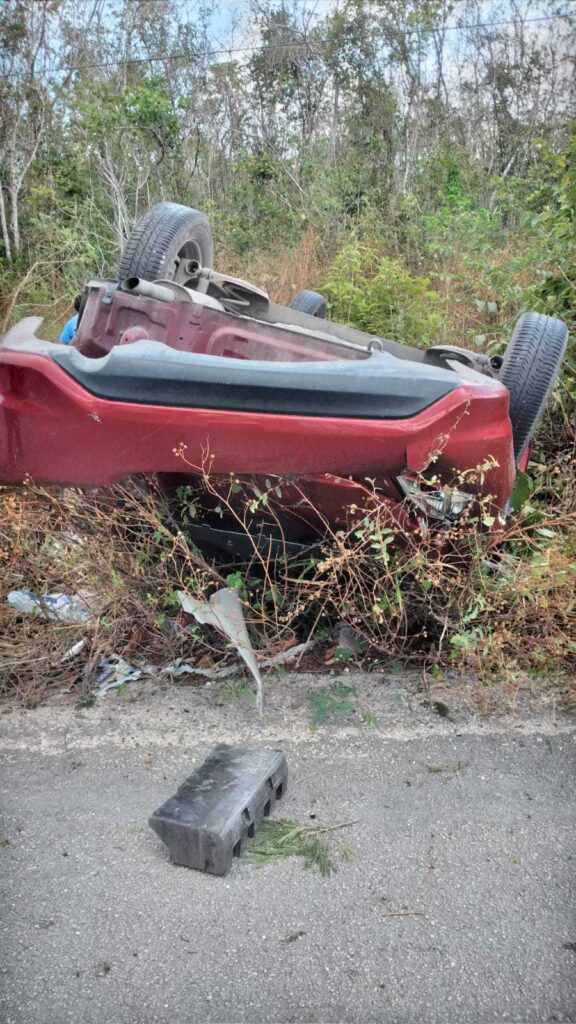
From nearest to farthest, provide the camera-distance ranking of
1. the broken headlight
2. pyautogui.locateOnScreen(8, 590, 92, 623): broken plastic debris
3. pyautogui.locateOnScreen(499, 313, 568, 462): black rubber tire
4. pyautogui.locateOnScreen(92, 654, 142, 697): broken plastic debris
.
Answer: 1. the broken headlight
2. pyautogui.locateOnScreen(92, 654, 142, 697): broken plastic debris
3. pyautogui.locateOnScreen(8, 590, 92, 623): broken plastic debris
4. pyautogui.locateOnScreen(499, 313, 568, 462): black rubber tire

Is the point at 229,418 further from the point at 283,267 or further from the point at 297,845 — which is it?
the point at 283,267

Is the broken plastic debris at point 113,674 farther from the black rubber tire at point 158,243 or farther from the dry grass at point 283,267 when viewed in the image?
the dry grass at point 283,267

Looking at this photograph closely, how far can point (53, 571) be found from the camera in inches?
126

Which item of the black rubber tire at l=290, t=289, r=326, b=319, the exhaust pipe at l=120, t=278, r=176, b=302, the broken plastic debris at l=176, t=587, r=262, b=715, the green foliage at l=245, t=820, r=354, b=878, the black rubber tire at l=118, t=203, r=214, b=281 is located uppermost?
the black rubber tire at l=118, t=203, r=214, b=281

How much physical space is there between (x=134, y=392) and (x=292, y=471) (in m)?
0.56

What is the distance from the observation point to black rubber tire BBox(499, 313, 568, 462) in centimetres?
331

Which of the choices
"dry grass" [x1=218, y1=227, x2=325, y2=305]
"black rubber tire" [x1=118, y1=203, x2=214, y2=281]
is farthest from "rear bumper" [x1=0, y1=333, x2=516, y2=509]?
"dry grass" [x1=218, y1=227, x2=325, y2=305]

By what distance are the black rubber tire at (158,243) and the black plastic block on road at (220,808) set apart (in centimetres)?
229

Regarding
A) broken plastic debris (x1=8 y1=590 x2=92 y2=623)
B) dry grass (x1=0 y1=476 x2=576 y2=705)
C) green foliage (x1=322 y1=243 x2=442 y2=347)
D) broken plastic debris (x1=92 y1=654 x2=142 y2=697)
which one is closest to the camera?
dry grass (x1=0 y1=476 x2=576 y2=705)

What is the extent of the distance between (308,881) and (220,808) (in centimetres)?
29

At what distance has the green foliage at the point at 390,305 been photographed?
5695 mm

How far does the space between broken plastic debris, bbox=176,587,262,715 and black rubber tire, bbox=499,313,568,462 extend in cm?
134

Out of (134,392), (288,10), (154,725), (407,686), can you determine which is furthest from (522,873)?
(288,10)

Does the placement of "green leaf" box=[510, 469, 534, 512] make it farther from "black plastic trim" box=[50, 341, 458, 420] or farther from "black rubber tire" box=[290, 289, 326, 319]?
"black rubber tire" box=[290, 289, 326, 319]
